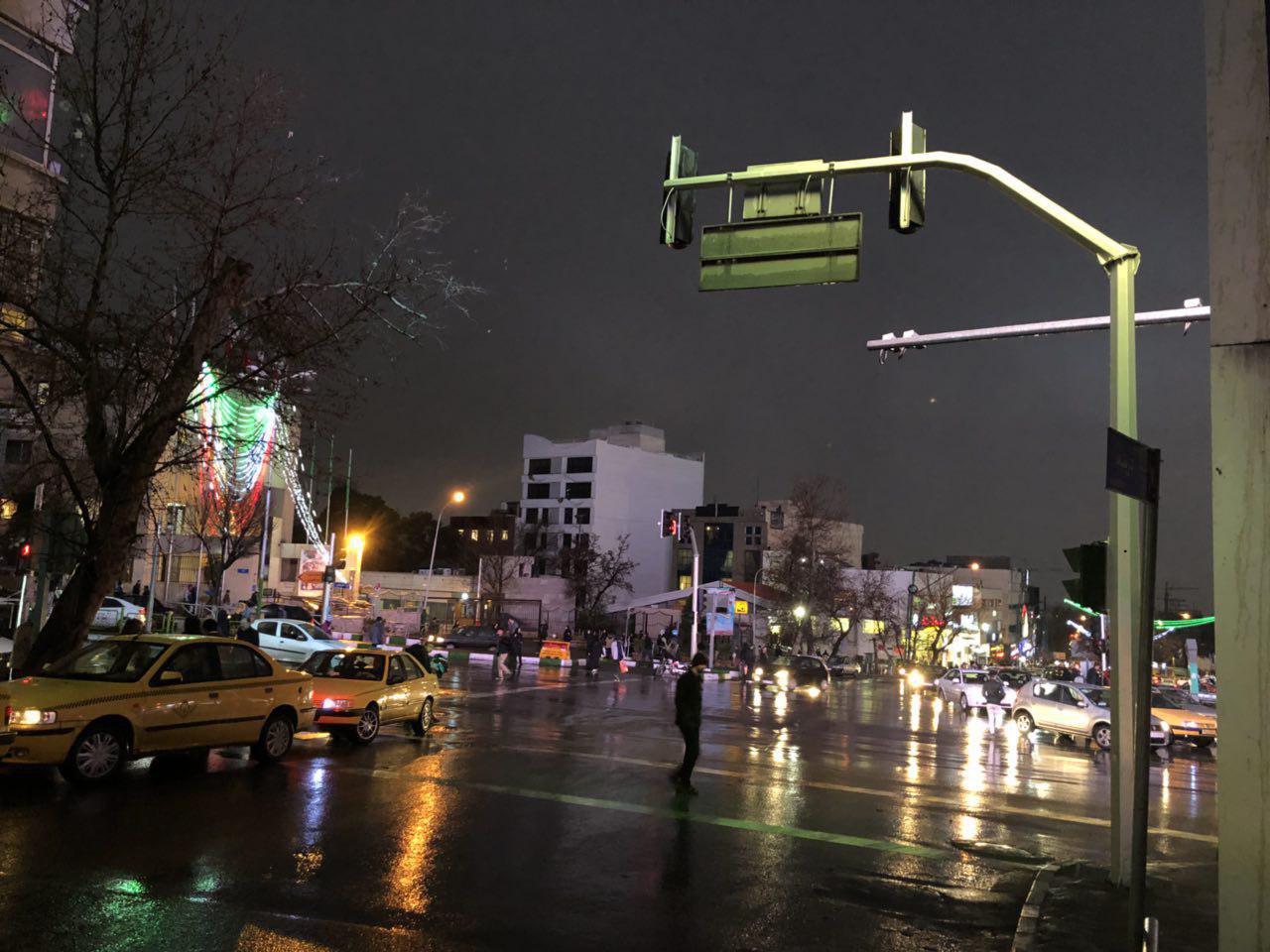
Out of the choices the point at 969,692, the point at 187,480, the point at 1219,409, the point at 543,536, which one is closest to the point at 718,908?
the point at 1219,409

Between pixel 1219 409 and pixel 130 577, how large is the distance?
69228mm

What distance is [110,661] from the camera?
36.7ft

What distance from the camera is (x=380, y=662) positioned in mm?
16125

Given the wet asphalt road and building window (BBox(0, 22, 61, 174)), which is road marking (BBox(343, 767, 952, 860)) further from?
building window (BBox(0, 22, 61, 174))

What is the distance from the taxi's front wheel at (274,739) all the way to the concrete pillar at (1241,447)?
1116cm

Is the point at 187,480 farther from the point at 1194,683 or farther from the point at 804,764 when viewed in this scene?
the point at 1194,683

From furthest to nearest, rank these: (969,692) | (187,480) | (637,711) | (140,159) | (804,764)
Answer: (187,480), (969,692), (637,711), (804,764), (140,159)

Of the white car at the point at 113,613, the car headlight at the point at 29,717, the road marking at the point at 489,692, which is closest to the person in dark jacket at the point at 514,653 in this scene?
the road marking at the point at 489,692

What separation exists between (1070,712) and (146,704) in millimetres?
20984

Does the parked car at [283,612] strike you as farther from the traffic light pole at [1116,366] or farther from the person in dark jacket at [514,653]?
the traffic light pole at [1116,366]

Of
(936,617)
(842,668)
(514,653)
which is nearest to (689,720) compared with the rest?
(514,653)

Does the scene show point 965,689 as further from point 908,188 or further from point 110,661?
point 110,661

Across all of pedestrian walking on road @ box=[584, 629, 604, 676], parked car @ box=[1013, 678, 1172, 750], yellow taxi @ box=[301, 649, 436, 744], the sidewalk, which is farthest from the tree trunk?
pedestrian walking on road @ box=[584, 629, 604, 676]

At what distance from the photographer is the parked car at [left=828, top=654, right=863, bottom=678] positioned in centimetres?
5878
